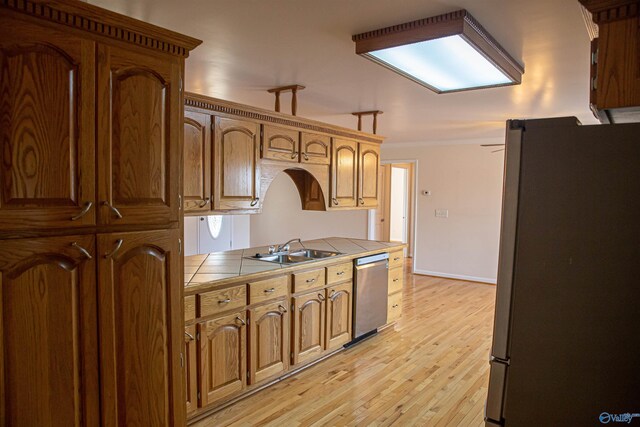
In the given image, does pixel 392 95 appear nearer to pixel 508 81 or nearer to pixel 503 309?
pixel 508 81

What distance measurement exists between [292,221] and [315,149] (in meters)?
4.73

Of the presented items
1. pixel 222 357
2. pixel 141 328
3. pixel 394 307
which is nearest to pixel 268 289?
pixel 222 357

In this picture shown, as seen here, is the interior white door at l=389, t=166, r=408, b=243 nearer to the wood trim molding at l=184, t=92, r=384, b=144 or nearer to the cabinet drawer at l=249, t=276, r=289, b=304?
the wood trim molding at l=184, t=92, r=384, b=144

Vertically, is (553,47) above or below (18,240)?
above

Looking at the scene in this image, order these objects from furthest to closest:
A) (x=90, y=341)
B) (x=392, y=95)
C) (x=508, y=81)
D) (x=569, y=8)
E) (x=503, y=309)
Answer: (x=392, y=95) < (x=508, y=81) < (x=569, y=8) < (x=90, y=341) < (x=503, y=309)

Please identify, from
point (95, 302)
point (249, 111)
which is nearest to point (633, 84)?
point (95, 302)

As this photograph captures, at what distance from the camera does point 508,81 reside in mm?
2838

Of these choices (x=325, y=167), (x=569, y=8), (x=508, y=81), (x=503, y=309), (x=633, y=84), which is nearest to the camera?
(x=633, y=84)

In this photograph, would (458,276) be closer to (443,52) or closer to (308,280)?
(308,280)

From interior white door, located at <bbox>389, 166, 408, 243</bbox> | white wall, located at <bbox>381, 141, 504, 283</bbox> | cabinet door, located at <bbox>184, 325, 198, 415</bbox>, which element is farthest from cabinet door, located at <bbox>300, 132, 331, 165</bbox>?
interior white door, located at <bbox>389, 166, 408, 243</bbox>

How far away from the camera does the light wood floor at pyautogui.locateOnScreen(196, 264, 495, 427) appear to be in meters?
2.72

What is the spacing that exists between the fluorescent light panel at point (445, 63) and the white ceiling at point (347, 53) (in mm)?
158

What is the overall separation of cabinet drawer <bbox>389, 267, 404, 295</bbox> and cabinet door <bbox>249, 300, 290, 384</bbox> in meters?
1.66

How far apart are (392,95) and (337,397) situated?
2594 millimetres
